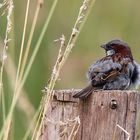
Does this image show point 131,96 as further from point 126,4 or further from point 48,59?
point 126,4

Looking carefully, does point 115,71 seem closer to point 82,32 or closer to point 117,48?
point 117,48

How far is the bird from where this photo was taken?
4.69m

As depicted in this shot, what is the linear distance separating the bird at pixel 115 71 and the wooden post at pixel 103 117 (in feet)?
0.90

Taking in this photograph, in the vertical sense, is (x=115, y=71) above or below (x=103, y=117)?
above

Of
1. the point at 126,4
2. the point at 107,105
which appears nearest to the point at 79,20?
the point at 107,105

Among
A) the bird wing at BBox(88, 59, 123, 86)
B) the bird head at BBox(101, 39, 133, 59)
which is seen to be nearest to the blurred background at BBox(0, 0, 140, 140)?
the bird head at BBox(101, 39, 133, 59)

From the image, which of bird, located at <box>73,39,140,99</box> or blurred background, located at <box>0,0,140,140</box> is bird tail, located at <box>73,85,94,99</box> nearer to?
bird, located at <box>73,39,140,99</box>

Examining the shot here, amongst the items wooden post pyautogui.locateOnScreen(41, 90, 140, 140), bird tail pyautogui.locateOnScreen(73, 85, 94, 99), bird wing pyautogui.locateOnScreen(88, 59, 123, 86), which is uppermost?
bird wing pyautogui.locateOnScreen(88, 59, 123, 86)

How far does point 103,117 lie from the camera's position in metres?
4.00

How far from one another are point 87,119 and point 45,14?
4.32m

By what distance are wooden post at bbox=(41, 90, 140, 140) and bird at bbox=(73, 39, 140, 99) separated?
27 centimetres

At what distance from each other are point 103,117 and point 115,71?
0.85 m

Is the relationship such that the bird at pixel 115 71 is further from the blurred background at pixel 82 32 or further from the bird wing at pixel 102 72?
the blurred background at pixel 82 32

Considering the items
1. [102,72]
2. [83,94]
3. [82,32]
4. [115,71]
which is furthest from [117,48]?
[82,32]
